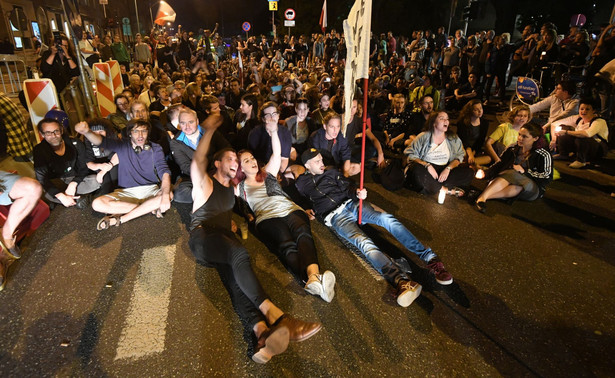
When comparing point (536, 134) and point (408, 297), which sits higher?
point (536, 134)

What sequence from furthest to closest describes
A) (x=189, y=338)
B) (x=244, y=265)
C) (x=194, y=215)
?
(x=194, y=215)
(x=244, y=265)
(x=189, y=338)

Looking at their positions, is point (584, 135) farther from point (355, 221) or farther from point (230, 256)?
point (230, 256)

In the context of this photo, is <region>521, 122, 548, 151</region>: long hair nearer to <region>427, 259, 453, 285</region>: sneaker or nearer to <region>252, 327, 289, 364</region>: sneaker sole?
<region>427, 259, 453, 285</region>: sneaker

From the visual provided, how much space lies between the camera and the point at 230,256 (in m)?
3.14

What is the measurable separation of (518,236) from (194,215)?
12.5ft

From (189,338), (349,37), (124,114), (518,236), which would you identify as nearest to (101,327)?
(189,338)

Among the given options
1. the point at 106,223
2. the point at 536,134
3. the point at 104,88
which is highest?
the point at 104,88

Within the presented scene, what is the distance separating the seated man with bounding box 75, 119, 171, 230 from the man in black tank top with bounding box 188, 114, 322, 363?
1097 millimetres

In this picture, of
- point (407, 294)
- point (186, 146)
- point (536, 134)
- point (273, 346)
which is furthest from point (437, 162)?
point (273, 346)

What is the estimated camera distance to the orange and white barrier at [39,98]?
6.35m

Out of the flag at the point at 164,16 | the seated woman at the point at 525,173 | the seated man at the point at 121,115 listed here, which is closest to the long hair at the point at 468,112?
the seated woman at the point at 525,173

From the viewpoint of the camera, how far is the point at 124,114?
6770mm

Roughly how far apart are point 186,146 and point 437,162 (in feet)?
12.3

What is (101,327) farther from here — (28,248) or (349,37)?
(349,37)
